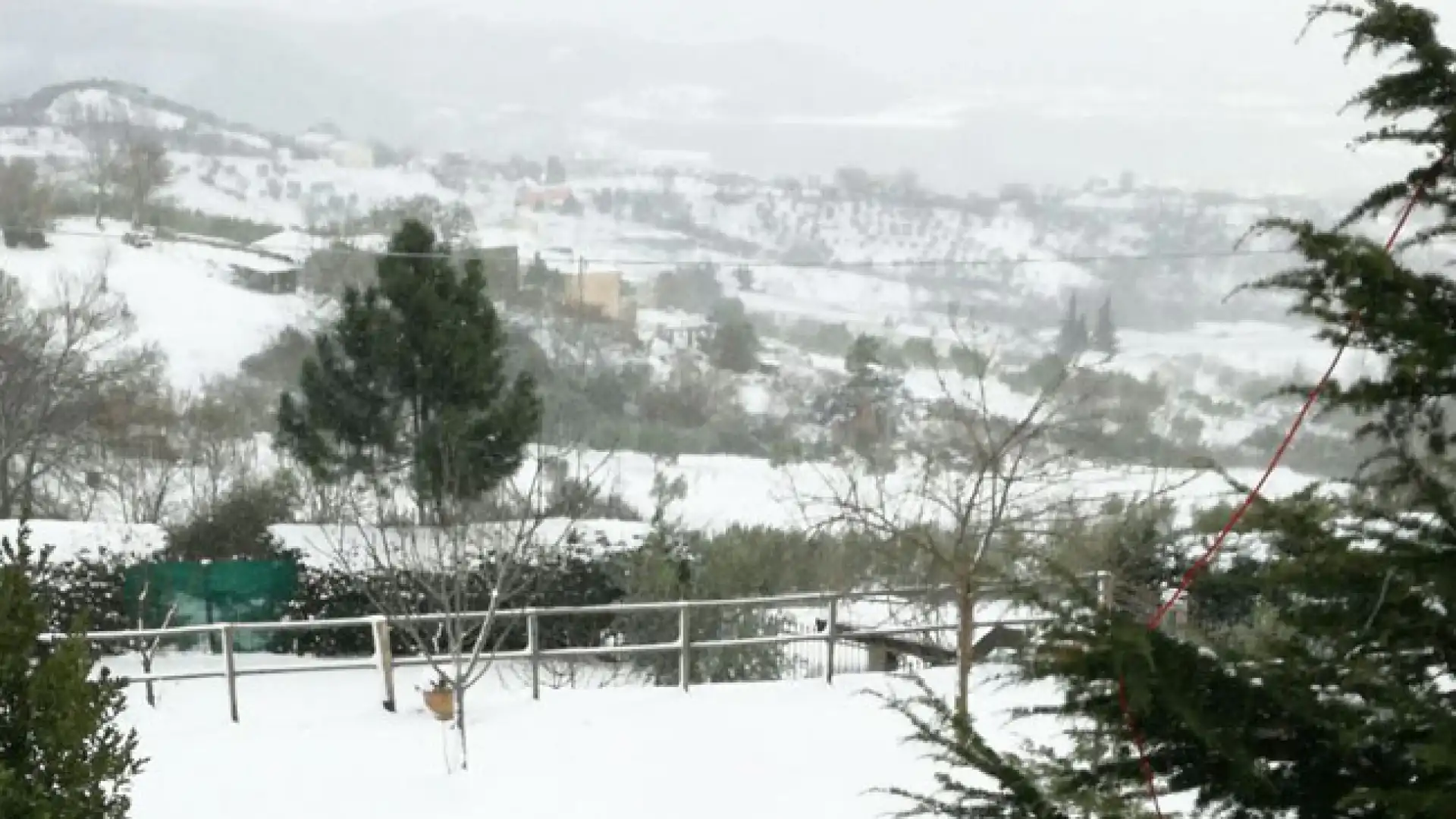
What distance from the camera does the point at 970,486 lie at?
42.9 feet

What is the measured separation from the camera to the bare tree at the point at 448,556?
31.1ft

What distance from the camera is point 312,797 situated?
7.27 metres

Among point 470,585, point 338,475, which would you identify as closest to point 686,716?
point 470,585

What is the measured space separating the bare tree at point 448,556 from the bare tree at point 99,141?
1698 cm

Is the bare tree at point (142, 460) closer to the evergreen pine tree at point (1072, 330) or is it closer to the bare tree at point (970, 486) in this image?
the bare tree at point (970, 486)

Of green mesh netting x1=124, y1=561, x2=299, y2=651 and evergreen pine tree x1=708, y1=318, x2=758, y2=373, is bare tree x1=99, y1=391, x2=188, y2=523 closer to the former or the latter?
green mesh netting x1=124, y1=561, x2=299, y2=651

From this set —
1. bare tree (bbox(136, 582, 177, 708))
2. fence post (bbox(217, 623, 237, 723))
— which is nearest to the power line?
bare tree (bbox(136, 582, 177, 708))

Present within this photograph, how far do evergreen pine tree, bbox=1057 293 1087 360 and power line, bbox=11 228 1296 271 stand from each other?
97cm

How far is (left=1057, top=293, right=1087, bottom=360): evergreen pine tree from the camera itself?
18.1 metres

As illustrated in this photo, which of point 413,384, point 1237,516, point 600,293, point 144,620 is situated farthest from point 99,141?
point 1237,516

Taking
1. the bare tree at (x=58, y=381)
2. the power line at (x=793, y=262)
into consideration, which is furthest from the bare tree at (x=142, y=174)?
the bare tree at (x=58, y=381)

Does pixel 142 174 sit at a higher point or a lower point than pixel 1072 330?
higher

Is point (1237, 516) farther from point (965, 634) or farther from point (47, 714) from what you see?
point (965, 634)

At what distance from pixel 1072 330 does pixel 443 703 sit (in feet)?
50.5
